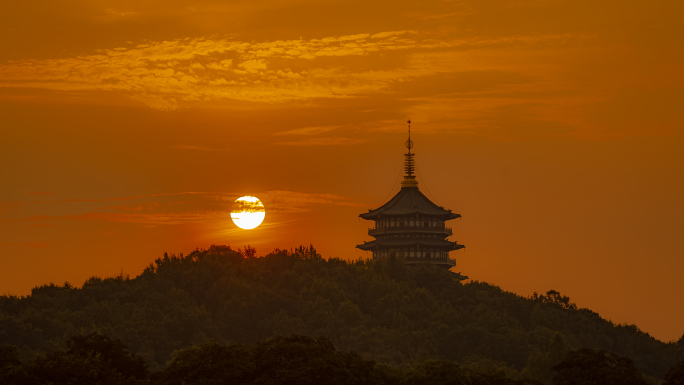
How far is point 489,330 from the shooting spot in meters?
95.4

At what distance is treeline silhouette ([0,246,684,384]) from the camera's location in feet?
283

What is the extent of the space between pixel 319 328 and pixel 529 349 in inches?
760

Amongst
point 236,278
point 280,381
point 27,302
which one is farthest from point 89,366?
point 236,278

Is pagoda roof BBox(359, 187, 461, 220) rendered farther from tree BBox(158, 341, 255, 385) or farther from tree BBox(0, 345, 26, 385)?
tree BBox(0, 345, 26, 385)

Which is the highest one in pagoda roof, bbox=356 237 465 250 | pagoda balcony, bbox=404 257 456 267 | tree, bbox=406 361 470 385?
pagoda roof, bbox=356 237 465 250

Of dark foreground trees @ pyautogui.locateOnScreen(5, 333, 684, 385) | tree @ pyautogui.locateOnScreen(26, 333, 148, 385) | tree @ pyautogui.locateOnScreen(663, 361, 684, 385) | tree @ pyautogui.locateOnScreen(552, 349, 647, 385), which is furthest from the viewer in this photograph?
tree @ pyautogui.locateOnScreen(663, 361, 684, 385)

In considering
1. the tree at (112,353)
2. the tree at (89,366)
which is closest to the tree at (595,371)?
the tree at (112,353)

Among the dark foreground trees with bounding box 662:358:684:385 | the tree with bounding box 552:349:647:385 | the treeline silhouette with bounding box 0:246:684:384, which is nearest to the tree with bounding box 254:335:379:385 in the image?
the tree with bounding box 552:349:647:385

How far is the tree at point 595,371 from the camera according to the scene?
53.0 metres

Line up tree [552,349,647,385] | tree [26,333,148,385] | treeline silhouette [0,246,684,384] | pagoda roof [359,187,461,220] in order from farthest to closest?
1. pagoda roof [359,187,461,220]
2. treeline silhouette [0,246,684,384]
3. tree [552,349,647,385]
4. tree [26,333,148,385]

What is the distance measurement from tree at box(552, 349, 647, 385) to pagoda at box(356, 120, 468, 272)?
54.3m

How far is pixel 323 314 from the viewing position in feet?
314

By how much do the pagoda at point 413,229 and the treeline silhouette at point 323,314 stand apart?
3883mm

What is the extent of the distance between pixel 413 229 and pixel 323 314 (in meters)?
18.8
